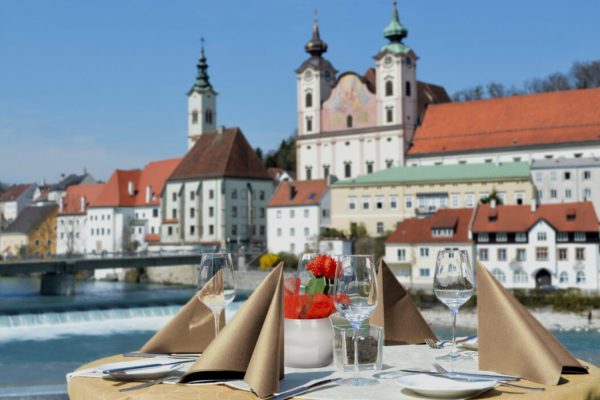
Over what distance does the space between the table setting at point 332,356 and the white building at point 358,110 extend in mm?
57314

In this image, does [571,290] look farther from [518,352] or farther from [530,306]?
[518,352]

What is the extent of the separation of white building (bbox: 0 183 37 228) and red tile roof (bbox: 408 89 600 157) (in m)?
65.6

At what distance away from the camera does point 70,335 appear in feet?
97.5

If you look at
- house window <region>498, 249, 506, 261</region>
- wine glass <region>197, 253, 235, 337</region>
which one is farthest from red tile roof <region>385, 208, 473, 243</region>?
wine glass <region>197, 253, 235, 337</region>

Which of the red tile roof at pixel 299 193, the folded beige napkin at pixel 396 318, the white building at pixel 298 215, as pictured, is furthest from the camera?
the red tile roof at pixel 299 193

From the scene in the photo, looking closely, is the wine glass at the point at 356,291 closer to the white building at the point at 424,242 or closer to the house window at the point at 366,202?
the white building at the point at 424,242

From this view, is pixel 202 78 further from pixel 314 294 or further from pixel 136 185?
pixel 314 294

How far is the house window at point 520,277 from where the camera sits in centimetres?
4075

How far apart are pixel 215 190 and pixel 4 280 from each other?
1964 centimetres

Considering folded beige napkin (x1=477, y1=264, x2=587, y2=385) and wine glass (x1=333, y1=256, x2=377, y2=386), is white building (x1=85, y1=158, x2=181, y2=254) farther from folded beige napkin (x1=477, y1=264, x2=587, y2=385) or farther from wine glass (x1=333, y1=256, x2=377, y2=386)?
wine glass (x1=333, y1=256, x2=377, y2=386)

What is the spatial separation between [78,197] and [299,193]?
32.8 meters

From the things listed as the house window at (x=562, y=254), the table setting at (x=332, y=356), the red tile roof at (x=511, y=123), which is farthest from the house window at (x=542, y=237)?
the table setting at (x=332, y=356)

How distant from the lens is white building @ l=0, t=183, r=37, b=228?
107 metres

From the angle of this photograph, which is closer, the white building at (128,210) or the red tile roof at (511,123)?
the red tile roof at (511,123)
